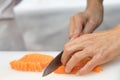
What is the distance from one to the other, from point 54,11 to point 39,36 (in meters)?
0.11

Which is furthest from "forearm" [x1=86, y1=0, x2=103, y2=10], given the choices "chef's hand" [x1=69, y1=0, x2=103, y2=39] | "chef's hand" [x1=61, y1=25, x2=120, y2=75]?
"chef's hand" [x1=61, y1=25, x2=120, y2=75]

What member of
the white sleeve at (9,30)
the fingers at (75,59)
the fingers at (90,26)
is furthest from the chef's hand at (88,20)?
the white sleeve at (9,30)

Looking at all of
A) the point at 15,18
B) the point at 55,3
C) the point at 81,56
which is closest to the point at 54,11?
the point at 55,3

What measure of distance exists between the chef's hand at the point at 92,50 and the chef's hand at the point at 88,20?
9 cm

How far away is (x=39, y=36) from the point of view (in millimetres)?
Result: 1131

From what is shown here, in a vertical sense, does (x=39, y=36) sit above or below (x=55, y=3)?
below

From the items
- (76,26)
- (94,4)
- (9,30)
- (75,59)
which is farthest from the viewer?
(9,30)

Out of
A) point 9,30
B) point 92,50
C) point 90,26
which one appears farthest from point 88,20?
point 9,30

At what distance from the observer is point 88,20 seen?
3.14 feet

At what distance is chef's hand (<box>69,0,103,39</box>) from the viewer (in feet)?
2.90

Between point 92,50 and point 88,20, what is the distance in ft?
0.74

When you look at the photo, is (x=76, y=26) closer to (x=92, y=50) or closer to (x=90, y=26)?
Answer: (x=90, y=26)

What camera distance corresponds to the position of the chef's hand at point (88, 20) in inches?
34.8

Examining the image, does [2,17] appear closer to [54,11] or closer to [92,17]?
[54,11]
